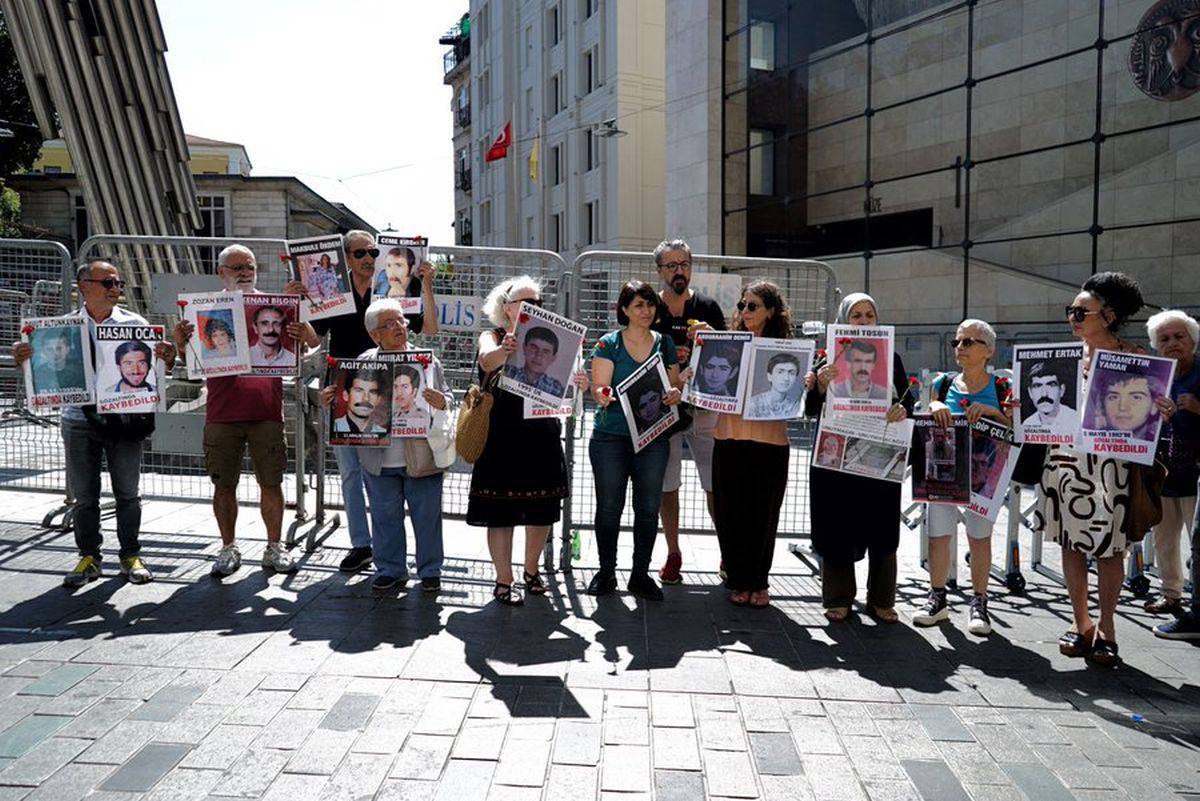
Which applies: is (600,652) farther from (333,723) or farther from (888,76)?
(888,76)

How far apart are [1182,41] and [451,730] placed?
18340 millimetres

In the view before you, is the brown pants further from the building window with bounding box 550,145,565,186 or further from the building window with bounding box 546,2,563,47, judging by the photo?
the building window with bounding box 546,2,563,47

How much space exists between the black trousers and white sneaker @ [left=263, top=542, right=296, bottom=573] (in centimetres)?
282

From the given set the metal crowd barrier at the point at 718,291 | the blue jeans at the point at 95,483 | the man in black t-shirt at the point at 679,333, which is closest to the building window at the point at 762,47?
the metal crowd barrier at the point at 718,291

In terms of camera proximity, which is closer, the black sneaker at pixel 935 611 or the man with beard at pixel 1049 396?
the man with beard at pixel 1049 396

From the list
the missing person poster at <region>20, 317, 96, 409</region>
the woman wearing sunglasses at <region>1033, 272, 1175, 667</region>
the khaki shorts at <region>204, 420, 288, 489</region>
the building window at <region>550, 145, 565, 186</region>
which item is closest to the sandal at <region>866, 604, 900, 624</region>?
the woman wearing sunglasses at <region>1033, 272, 1175, 667</region>

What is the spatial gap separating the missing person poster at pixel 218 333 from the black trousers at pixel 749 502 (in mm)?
3072

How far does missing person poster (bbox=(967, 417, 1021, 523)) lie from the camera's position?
534cm

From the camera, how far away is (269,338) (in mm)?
6055

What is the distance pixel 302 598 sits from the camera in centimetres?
571

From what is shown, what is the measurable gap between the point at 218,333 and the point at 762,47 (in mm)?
21523

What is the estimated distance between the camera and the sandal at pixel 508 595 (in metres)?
5.66

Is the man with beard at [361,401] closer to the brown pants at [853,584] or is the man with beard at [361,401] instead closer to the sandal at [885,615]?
the brown pants at [853,584]

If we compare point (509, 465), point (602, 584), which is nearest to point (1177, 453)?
point (602, 584)
